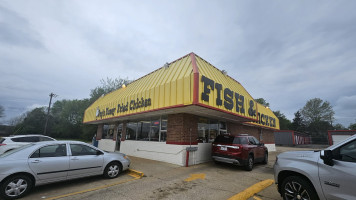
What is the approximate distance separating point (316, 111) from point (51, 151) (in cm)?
8131

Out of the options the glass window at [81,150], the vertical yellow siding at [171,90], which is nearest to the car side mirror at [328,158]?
the vertical yellow siding at [171,90]

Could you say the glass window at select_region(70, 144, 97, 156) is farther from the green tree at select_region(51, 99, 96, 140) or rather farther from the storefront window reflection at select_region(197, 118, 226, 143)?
the green tree at select_region(51, 99, 96, 140)

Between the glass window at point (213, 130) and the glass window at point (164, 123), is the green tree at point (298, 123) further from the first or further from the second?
the glass window at point (164, 123)

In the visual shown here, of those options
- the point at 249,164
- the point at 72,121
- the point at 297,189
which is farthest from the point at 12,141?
the point at 72,121

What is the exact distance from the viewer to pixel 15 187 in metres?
4.45

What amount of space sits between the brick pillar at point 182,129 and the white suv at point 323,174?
18.6 ft

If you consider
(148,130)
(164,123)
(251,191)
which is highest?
(164,123)

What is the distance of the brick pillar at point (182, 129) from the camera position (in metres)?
9.24

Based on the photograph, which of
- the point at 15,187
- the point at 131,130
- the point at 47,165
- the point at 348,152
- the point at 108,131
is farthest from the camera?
the point at 108,131

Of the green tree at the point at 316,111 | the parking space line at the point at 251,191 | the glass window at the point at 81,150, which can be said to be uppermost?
the green tree at the point at 316,111

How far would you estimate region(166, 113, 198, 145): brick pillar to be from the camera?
9.24 metres

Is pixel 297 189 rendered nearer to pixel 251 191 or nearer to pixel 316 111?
pixel 251 191

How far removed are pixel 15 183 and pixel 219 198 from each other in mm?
5753

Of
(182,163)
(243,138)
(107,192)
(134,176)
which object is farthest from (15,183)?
(243,138)
